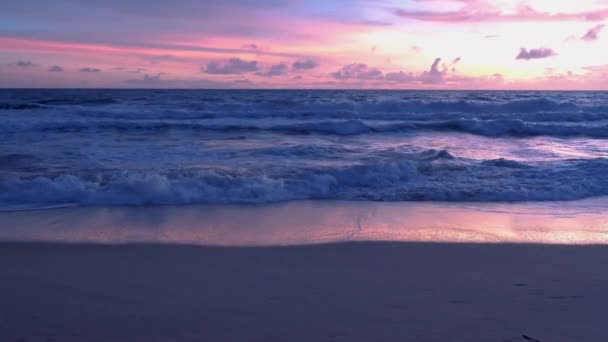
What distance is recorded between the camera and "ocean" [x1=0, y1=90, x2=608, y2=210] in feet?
26.7

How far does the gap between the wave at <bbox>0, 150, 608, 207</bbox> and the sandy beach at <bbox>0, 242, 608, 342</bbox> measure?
2.47 metres

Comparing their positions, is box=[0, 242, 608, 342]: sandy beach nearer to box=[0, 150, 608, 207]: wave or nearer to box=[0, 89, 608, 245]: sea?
box=[0, 89, 608, 245]: sea

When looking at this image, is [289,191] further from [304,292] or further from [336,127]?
[336,127]

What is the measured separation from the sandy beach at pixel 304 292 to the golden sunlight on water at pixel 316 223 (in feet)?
1.12

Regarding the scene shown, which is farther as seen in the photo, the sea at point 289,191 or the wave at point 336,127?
the wave at point 336,127

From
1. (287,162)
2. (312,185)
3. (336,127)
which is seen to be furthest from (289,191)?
(336,127)

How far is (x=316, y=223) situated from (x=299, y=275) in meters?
2.02

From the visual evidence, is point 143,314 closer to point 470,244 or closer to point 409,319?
point 409,319

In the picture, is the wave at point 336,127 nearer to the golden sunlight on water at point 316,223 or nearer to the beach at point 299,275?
the golden sunlight on water at point 316,223

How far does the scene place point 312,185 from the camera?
8703 millimetres

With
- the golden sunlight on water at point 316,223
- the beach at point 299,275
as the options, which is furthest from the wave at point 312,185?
the beach at point 299,275

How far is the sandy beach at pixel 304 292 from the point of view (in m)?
3.57

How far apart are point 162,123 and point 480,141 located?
12.5 m

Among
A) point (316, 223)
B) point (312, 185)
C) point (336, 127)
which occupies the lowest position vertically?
point (316, 223)
